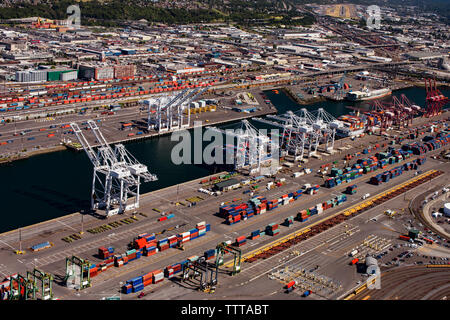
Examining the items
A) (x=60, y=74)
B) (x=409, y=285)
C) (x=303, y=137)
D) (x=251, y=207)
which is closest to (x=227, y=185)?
(x=251, y=207)

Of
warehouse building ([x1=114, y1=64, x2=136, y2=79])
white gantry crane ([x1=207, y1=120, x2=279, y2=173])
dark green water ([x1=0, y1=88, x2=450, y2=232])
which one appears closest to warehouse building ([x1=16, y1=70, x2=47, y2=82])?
warehouse building ([x1=114, y1=64, x2=136, y2=79])

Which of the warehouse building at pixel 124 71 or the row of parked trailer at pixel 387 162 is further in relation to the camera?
the warehouse building at pixel 124 71

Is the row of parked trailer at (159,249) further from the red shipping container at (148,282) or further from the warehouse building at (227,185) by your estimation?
the warehouse building at (227,185)

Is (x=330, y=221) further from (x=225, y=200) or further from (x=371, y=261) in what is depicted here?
(x=225, y=200)

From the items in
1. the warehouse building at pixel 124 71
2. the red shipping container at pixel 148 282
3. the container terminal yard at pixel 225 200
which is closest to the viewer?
the red shipping container at pixel 148 282

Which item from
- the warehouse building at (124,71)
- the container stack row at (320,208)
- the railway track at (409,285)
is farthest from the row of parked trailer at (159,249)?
the warehouse building at (124,71)

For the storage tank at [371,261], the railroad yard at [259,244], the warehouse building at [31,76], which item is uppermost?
the warehouse building at [31,76]

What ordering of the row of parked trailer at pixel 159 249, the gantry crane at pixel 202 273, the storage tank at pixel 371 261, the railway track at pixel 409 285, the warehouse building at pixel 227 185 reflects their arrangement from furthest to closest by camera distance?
the warehouse building at pixel 227 185, the storage tank at pixel 371 261, the railway track at pixel 409 285, the gantry crane at pixel 202 273, the row of parked trailer at pixel 159 249
